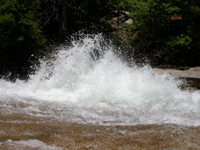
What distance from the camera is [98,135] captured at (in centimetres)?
289

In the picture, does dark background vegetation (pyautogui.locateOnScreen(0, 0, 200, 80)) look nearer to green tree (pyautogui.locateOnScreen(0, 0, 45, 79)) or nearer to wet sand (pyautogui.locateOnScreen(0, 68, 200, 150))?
green tree (pyautogui.locateOnScreen(0, 0, 45, 79))

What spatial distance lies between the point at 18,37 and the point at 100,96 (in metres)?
6.04

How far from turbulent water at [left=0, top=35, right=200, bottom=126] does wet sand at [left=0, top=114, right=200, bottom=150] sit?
285 millimetres

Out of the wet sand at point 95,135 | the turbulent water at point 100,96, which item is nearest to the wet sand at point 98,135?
the wet sand at point 95,135

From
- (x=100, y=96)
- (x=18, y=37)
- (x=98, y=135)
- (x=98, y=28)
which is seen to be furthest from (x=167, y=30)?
(x=98, y=135)

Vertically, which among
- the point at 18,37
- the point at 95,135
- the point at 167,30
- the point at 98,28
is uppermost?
the point at 98,28

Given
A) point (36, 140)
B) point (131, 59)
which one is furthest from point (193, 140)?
point (131, 59)

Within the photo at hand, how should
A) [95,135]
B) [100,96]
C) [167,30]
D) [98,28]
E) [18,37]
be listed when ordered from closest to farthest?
[95,135] → [100,96] → [18,37] → [167,30] → [98,28]

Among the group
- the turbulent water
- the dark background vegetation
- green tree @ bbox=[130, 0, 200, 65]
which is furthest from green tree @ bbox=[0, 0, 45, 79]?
green tree @ bbox=[130, 0, 200, 65]

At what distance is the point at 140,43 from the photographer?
37.4 feet

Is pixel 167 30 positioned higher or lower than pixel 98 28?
lower

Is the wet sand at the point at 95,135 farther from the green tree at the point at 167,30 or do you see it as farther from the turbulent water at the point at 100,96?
the green tree at the point at 167,30

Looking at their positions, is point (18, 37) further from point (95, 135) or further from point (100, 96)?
point (95, 135)

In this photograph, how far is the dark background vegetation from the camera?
9.23 m
